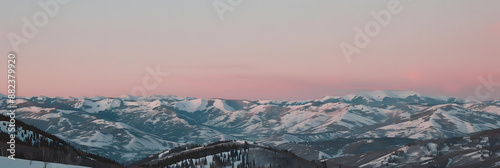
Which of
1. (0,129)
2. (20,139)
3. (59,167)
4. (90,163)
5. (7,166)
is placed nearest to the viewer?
(7,166)

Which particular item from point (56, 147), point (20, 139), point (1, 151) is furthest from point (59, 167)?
point (56, 147)

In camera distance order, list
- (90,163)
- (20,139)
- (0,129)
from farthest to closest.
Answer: (90,163) → (20,139) → (0,129)

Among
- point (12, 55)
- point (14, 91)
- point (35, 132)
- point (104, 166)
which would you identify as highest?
point (12, 55)

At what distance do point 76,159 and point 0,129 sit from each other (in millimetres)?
29901

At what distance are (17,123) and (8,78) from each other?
120537 millimetres

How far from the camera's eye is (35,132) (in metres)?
174

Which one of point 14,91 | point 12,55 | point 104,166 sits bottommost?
point 104,166

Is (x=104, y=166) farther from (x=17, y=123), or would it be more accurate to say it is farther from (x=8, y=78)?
(x=8, y=78)

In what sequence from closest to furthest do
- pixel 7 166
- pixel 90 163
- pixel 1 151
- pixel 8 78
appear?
pixel 7 166 < pixel 8 78 < pixel 1 151 < pixel 90 163

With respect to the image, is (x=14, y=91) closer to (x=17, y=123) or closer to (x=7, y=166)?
(x=7, y=166)

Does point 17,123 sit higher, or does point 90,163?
point 17,123

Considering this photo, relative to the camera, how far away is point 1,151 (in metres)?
92.5

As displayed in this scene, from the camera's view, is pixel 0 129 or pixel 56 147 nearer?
pixel 0 129

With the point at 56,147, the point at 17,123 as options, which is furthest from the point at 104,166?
the point at 17,123
